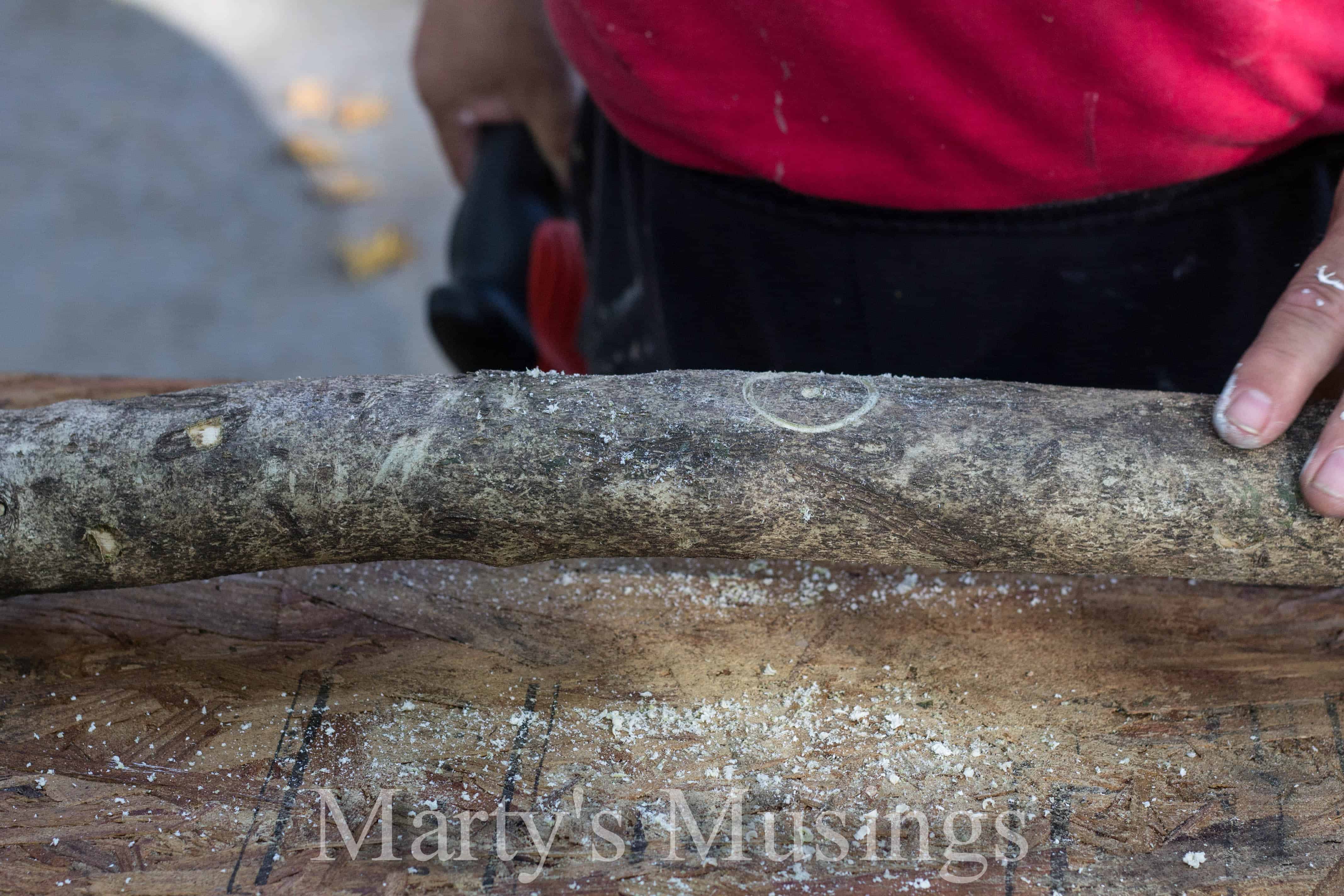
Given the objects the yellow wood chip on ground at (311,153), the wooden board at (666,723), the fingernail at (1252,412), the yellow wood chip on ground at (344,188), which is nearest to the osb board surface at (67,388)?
the wooden board at (666,723)

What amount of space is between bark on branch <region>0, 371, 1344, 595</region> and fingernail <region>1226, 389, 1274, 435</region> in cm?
4

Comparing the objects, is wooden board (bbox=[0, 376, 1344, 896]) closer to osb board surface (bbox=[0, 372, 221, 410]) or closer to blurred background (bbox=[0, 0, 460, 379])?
osb board surface (bbox=[0, 372, 221, 410])

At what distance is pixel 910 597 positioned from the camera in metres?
1.68

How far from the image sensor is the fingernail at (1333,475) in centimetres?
133

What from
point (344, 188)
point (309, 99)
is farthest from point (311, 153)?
point (309, 99)

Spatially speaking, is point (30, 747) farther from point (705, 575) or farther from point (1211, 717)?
point (1211, 717)

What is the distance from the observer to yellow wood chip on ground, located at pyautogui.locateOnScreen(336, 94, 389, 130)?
15.7 feet

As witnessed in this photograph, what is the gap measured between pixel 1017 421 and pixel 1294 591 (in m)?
0.62

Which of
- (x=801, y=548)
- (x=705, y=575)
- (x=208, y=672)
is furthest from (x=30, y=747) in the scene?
(x=801, y=548)

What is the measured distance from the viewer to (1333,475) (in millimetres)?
1336

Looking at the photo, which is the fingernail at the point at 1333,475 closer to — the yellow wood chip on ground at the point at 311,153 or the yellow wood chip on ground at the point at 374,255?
the yellow wood chip on ground at the point at 374,255

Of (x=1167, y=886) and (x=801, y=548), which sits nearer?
(x=1167, y=886)

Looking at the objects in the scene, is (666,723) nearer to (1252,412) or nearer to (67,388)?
(1252,412)

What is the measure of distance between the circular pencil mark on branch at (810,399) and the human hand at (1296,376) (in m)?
0.45
